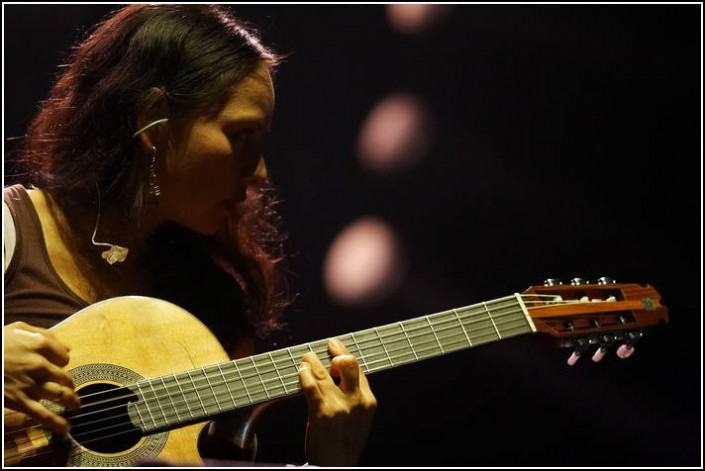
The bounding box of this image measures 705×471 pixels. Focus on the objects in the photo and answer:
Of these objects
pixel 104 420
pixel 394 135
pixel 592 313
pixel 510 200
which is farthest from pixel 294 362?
pixel 510 200

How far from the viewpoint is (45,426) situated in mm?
1287

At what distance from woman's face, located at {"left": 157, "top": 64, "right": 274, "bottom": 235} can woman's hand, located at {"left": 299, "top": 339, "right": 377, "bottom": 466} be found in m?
0.38

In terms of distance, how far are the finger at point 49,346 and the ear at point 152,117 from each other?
46cm

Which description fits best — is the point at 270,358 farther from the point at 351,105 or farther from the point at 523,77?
the point at 523,77

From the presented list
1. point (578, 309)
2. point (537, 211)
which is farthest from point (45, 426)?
point (537, 211)

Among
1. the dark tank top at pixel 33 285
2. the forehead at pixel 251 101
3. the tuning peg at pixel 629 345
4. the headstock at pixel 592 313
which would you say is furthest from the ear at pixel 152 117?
the tuning peg at pixel 629 345

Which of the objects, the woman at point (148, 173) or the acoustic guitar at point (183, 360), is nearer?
the acoustic guitar at point (183, 360)

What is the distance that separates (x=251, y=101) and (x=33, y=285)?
1.78ft

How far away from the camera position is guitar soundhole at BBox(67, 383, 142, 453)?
132cm

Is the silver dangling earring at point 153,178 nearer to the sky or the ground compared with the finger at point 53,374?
nearer to the sky

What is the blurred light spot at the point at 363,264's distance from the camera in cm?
205

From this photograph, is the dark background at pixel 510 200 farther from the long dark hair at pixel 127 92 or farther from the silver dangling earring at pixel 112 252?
the silver dangling earring at pixel 112 252

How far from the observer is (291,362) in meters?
1.46

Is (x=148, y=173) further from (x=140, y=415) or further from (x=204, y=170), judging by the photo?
(x=140, y=415)
